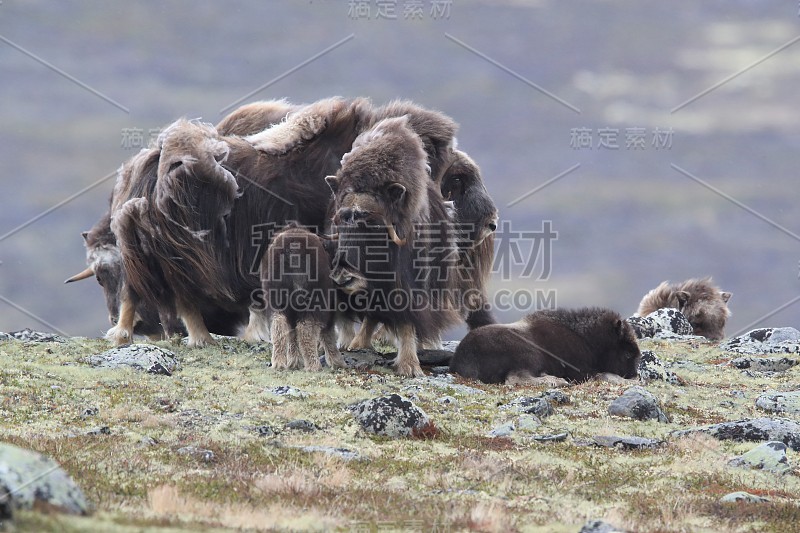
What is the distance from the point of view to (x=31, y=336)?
42.7ft

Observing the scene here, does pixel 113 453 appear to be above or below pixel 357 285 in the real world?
below

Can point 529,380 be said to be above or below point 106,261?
below

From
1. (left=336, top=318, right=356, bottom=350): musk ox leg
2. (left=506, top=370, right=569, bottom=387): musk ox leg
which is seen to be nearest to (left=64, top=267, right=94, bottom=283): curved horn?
(left=336, top=318, right=356, bottom=350): musk ox leg

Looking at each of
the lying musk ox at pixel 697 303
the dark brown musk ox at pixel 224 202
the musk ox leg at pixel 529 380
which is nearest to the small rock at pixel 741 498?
the musk ox leg at pixel 529 380

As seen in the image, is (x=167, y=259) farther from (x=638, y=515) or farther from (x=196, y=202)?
(x=638, y=515)

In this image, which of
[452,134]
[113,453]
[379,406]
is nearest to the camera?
[113,453]

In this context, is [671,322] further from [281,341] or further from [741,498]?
[741,498]


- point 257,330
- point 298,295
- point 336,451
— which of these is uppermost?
point 298,295

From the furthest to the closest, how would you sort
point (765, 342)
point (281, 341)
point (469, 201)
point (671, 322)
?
point (671, 322)
point (765, 342)
point (469, 201)
point (281, 341)

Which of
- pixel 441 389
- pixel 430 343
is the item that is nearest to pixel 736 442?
pixel 441 389

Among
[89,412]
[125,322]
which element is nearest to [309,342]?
[89,412]

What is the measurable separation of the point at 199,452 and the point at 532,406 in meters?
3.21

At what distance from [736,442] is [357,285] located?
12.6ft

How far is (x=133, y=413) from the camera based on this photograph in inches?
306
